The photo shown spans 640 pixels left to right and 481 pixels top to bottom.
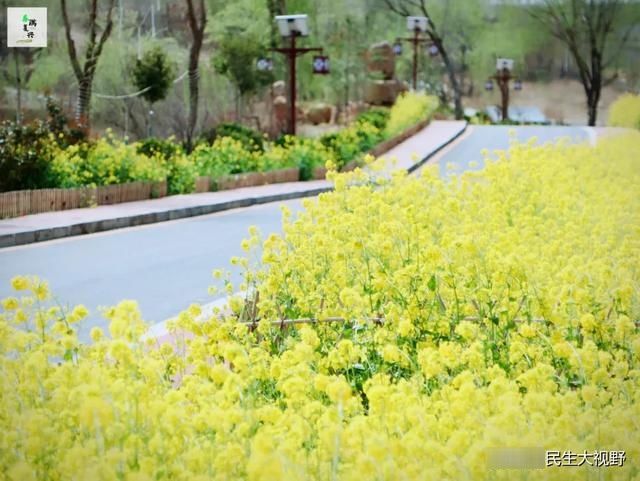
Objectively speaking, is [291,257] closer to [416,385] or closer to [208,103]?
[416,385]

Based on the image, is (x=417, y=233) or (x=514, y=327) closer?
(x=514, y=327)

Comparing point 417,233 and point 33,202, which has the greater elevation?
point 417,233

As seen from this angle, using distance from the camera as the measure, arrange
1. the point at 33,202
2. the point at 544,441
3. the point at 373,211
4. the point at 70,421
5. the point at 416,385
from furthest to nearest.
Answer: the point at 33,202
the point at 373,211
the point at 416,385
the point at 70,421
the point at 544,441

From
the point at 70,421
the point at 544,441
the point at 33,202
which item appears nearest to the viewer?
the point at 544,441

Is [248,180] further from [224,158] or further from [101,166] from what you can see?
[101,166]

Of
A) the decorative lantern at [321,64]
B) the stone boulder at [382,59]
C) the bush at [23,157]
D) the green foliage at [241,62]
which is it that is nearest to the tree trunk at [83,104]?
the bush at [23,157]

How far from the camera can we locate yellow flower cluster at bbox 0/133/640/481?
2283 millimetres

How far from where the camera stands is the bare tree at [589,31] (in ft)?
64.8

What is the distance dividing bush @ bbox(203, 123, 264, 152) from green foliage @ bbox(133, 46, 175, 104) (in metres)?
0.95

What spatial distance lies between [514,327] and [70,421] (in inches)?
70.0

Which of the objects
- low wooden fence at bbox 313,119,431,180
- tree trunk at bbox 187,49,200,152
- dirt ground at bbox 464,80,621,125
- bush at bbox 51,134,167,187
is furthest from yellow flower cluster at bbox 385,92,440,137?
bush at bbox 51,134,167,187

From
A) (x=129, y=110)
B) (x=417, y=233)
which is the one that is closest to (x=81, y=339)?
(x=417, y=233)

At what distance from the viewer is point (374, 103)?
30859 millimetres

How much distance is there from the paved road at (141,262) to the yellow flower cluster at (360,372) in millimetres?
1248
